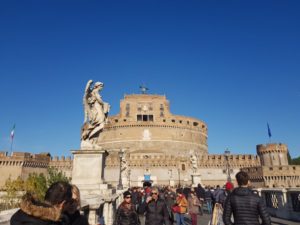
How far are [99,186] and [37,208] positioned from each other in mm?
5723

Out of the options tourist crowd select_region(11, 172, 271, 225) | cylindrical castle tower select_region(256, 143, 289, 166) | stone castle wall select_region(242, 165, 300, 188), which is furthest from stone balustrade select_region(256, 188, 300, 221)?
cylindrical castle tower select_region(256, 143, 289, 166)

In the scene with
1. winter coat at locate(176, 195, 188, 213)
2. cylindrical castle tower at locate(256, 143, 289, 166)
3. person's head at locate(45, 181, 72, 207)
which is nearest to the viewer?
person's head at locate(45, 181, 72, 207)

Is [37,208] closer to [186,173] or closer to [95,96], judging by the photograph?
[95,96]

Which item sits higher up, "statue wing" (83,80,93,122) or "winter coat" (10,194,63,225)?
"statue wing" (83,80,93,122)

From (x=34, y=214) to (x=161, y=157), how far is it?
49693mm

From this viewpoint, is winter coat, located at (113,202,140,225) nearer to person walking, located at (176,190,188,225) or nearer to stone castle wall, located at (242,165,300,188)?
person walking, located at (176,190,188,225)

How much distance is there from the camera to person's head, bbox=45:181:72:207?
253 centimetres

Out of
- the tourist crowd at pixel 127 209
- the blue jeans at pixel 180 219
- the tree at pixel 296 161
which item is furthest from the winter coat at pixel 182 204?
the tree at pixel 296 161

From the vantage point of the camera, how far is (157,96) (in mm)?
69625

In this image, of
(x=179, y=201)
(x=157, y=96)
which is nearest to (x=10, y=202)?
(x=179, y=201)

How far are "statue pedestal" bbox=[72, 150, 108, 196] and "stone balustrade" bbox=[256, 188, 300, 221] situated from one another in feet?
23.6

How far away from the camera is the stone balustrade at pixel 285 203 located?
9911 millimetres

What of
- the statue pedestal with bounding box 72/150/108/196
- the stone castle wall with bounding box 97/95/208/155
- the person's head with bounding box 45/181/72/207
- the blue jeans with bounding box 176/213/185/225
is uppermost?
the stone castle wall with bounding box 97/95/208/155

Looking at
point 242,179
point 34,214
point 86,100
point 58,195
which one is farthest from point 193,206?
point 34,214
